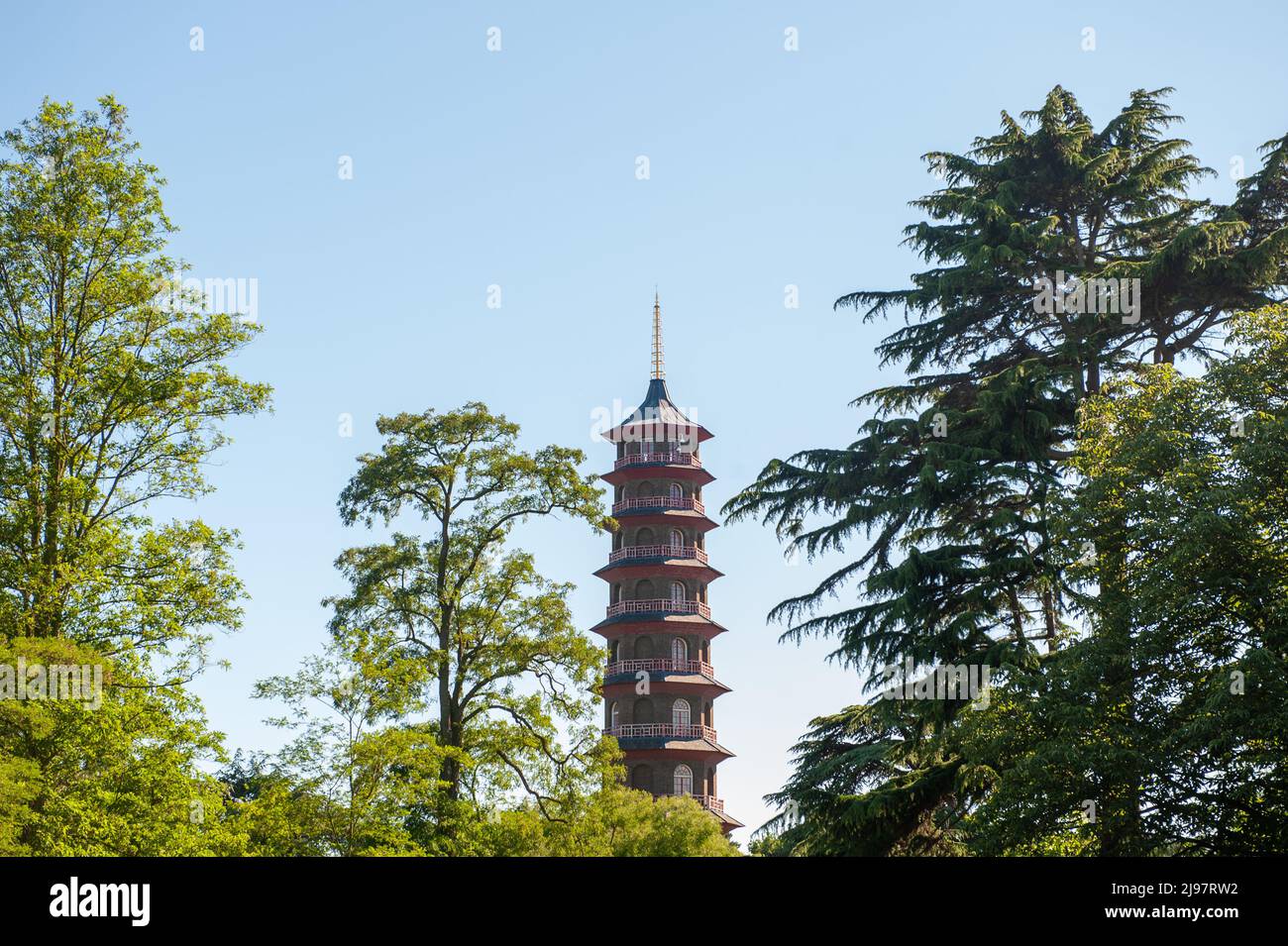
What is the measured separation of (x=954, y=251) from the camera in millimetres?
25266

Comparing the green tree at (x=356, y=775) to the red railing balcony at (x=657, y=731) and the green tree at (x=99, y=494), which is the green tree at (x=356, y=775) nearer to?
the green tree at (x=99, y=494)

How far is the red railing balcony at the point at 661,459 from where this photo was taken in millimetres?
50500

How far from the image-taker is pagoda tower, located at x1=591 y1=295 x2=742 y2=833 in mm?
45750

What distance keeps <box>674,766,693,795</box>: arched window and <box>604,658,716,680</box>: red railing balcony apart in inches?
136

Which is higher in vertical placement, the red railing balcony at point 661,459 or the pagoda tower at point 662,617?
the red railing balcony at point 661,459

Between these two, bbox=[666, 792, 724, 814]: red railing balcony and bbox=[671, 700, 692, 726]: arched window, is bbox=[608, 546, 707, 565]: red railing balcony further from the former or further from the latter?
bbox=[666, 792, 724, 814]: red railing balcony

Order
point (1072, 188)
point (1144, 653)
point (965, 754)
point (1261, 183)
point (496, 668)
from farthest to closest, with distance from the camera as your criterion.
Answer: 1. point (496, 668)
2. point (1072, 188)
3. point (1261, 183)
4. point (965, 754)
5. point (1144, 653)

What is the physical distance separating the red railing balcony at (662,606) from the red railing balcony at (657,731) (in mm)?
4172

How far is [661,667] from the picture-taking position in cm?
4666

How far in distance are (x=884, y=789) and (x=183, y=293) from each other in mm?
14766

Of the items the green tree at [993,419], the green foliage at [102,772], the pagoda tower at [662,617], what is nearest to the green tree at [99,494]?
the green foliage at [102,772]

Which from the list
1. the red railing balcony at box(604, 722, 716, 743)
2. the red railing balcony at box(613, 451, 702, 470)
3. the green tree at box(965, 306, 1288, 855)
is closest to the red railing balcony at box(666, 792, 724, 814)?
the red railing balcony at box(604, 722, 716, 743)
